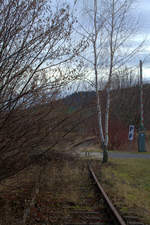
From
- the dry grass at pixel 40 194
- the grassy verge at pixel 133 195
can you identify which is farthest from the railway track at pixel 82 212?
the grassy verge at pixel 133 195

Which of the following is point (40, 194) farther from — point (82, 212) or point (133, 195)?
point (133, 195)

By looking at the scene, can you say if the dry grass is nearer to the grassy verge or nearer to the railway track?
the railway track

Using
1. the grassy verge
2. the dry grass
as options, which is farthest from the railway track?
the grassy verge

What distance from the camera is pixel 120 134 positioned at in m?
33.4

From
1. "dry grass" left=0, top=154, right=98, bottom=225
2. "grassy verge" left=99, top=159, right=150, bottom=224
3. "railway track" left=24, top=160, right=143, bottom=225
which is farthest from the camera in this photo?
"grassy verge" left=99, top=159, right=150, bottom=224

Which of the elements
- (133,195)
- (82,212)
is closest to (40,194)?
(82,212)

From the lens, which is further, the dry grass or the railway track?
the dry grass

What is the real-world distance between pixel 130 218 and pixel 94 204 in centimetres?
141

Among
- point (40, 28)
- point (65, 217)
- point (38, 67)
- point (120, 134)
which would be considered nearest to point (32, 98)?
point (38, 67)

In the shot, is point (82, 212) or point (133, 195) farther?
point (133, 195)

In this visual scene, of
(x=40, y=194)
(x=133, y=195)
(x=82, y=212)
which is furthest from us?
(x=133, y=195)

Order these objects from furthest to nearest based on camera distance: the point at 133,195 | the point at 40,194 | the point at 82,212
Result: the point at 133,195 → the point at 40,194 → the point at 82,212

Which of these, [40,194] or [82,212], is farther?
[40,194]

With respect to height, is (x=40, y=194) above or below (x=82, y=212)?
above
